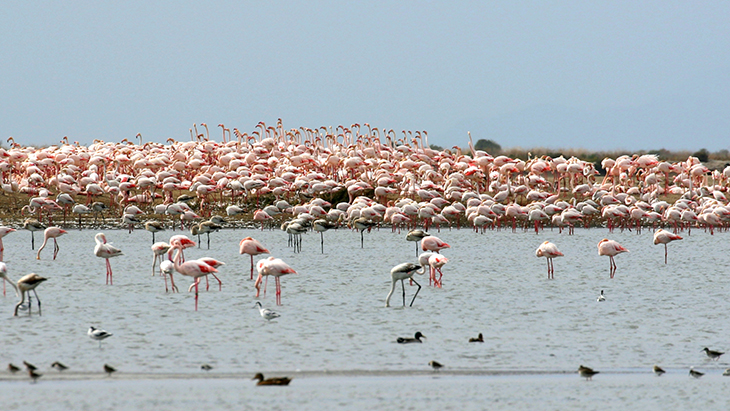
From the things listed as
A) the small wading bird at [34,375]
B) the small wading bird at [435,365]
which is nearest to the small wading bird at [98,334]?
the small wading bird at [34,375]

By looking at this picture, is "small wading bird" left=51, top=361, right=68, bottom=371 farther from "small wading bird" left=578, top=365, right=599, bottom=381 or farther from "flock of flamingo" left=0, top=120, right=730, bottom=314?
"flock of flamingo" left=0, top=120, right=730, bottom=314

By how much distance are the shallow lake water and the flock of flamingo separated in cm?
760

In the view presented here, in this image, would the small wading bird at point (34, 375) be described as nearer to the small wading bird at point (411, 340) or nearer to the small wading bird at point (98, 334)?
the small wading bird at point (98, 334)

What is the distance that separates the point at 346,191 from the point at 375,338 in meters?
20.1

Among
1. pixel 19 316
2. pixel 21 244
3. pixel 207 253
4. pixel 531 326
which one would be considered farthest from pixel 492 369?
pixel 21 244

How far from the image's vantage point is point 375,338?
9.24 m

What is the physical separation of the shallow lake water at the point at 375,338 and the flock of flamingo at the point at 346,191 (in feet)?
24.9

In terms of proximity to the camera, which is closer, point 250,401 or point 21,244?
point 250,401

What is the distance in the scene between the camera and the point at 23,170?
33750 millimetres

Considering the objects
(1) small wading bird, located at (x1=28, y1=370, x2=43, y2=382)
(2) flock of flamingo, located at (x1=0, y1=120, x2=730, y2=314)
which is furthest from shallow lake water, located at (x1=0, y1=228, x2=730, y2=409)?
(2) flock of flamingo, located at (x1=0, y1=120, x2=730, y2=314)

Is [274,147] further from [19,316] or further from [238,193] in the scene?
[19,316]

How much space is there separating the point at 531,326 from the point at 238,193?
2125 centimetres

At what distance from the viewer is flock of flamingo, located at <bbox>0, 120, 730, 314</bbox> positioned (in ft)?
81.6

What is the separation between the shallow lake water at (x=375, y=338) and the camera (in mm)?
7168
